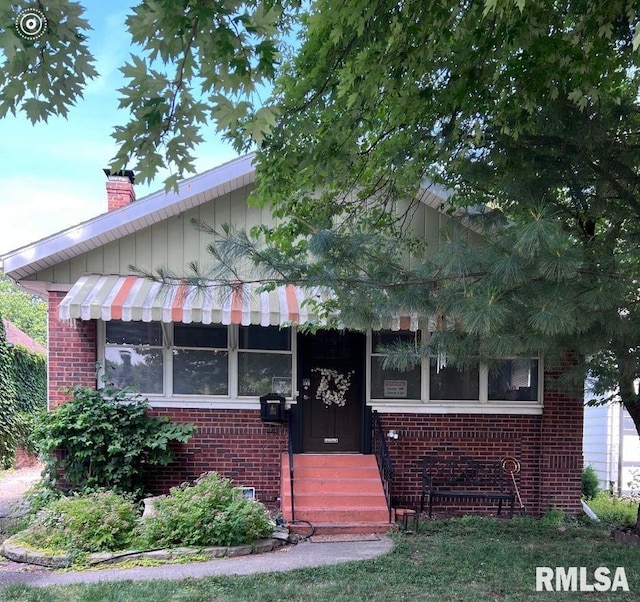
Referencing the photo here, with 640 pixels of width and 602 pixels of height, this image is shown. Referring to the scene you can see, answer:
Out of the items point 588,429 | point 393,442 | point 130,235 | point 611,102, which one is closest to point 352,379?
point 393,442

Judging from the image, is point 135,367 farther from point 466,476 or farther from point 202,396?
point 466,476

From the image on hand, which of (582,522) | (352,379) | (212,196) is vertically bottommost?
(582,522)

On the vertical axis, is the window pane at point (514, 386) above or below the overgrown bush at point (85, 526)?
above

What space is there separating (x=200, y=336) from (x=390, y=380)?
124 inches

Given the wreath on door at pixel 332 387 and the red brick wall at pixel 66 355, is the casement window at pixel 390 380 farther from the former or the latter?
the red brick wall at pixel 66 355

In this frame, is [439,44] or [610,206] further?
[610,206]

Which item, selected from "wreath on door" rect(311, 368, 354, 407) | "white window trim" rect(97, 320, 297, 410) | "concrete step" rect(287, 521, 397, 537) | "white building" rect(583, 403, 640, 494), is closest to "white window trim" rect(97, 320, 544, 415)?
"white window trim" rect(97, 320, 297, 410)

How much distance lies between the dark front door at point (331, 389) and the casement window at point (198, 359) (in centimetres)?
34

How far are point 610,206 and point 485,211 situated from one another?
47.9 inches

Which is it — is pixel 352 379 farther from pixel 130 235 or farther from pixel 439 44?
pixel 439 44

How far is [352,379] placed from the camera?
884 cm

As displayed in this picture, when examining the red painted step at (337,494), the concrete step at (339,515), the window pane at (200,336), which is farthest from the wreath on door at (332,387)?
the concrete step at (339,515)

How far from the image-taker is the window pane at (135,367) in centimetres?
839

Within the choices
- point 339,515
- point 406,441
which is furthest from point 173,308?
Result: point 406,441
